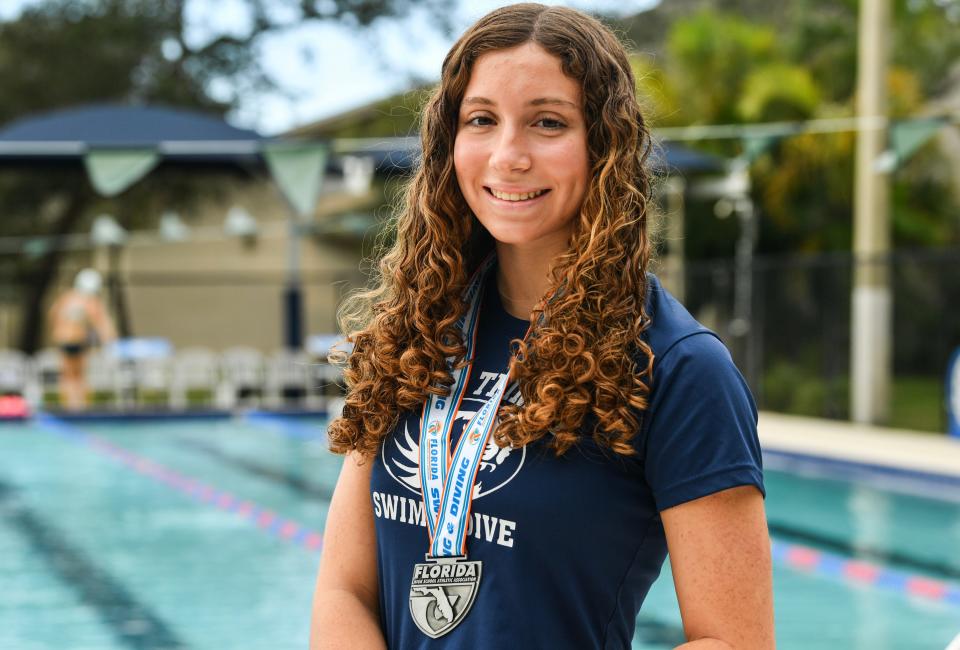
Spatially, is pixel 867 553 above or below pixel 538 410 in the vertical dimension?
below

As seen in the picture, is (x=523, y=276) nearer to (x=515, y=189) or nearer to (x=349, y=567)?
(x=515, y=189)

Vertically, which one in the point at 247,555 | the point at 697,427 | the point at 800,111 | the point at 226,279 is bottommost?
the point at 247,555

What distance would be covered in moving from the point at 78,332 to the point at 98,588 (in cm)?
1063

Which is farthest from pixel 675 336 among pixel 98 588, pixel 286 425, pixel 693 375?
pixel 286 425

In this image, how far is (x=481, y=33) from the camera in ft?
5.46

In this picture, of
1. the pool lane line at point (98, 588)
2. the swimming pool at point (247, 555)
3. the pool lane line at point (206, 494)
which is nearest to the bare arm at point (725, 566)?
the swimming pool at point (247, 555)

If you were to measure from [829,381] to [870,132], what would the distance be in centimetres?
320

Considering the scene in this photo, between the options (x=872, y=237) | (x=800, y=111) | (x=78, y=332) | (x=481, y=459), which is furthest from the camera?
(x=800, y=111)

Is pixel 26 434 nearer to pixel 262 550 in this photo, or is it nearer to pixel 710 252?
pixel 262 550

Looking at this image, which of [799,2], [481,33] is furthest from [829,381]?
[481,33]

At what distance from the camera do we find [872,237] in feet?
49.3

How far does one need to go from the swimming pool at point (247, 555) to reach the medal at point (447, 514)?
4.34m

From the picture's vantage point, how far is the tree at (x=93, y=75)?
80.5ft

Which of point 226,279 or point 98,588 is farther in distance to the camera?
point 226,279
